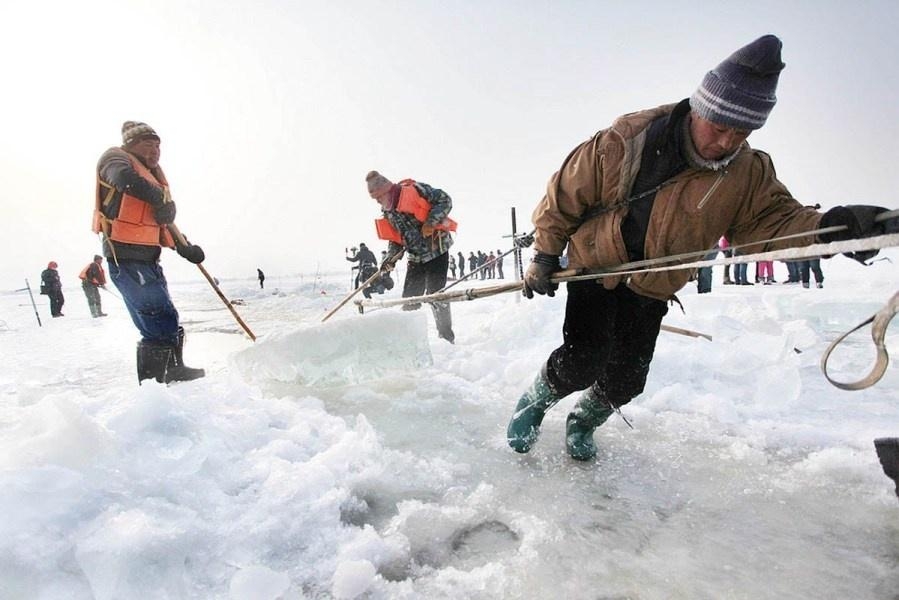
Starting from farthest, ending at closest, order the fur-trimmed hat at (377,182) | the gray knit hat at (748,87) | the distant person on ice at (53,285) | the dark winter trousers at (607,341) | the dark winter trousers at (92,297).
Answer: the distant person on ice at (53,285) → the dark winter trousers at (92,297) → the fur-trimmed hat at (377,182) → the dark winter trousers at (607,341) → the gray knit hat at (748,87)

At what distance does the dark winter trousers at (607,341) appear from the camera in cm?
208

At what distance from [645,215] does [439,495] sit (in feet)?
4.75

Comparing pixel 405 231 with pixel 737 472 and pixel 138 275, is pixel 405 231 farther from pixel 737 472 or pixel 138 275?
pixel 737 472

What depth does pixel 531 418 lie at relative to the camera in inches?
89.6

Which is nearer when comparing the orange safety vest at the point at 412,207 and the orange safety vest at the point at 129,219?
the orange safety vest at the point at 129,219

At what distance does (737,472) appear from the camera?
1989 mm

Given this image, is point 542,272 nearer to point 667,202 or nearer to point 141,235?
point 667,202

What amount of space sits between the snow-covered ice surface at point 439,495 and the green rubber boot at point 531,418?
0.07 meters

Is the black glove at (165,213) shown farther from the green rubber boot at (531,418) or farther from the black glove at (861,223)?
the black glove at (861,223)

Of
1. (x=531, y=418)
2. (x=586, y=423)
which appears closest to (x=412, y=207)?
(x=531, y=418)

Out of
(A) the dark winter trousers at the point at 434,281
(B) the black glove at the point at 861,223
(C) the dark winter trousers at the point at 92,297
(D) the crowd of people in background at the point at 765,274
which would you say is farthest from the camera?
(C) the dark winter trousers at the point at 92,297

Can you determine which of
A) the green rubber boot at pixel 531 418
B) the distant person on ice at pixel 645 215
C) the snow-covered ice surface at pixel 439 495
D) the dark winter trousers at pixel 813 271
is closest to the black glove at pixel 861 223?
the distant person on ice at pixel 645 215

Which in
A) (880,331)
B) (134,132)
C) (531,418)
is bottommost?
(531,418)

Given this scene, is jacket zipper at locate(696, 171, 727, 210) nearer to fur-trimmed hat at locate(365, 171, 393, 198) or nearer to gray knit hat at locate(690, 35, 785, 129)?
gray knit hat at locate(690, 35, 785, 129)
